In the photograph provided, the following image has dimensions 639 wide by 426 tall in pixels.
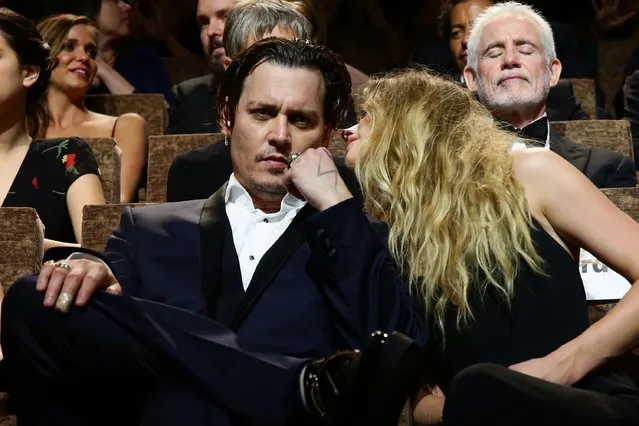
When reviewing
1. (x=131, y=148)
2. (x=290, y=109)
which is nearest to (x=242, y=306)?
(x=290, y=109)

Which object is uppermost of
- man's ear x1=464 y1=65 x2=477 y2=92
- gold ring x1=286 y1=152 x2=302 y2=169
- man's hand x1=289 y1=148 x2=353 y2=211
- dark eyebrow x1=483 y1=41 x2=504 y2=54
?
dark eyebrow x1=483 y1=41 x2=504 y2=54

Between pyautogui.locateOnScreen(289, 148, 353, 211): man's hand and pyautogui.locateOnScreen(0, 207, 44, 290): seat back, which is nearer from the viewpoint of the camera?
pyautogui.locateOnScreen(289, 148, 353, 211): man's hand

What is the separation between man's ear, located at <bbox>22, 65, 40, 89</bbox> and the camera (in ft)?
7.67

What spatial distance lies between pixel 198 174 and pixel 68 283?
79cm

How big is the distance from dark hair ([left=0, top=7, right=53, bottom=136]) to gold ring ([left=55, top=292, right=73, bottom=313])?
41.2 inches

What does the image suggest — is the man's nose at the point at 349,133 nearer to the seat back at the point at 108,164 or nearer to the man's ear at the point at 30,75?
the seat back at the point at 108,164

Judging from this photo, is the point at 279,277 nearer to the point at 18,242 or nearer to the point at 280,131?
the point at 280,131

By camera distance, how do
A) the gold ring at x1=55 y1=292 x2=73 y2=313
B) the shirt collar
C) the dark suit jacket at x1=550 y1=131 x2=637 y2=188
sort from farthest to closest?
1. the dark suit jacket at x1=550 y1=131 x2=637 y2=188
2. the shirt collar
3. the gold ring at x1=55 y1=292 x2=73 y2=313

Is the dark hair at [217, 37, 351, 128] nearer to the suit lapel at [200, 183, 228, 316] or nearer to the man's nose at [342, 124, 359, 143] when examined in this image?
the man's nose at [342, 124, 359, 143]

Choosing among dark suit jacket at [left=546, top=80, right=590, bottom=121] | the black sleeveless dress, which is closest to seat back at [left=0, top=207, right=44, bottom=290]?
the black sleeveless dress

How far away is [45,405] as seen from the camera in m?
1.42

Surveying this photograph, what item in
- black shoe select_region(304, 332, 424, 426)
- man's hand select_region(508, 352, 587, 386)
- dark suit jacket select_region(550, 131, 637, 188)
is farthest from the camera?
dark suit jacket select_region(550, 131, 637, 188)

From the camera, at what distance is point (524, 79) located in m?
2.43

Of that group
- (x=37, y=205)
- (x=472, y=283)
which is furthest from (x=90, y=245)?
(x=472, y=283)
